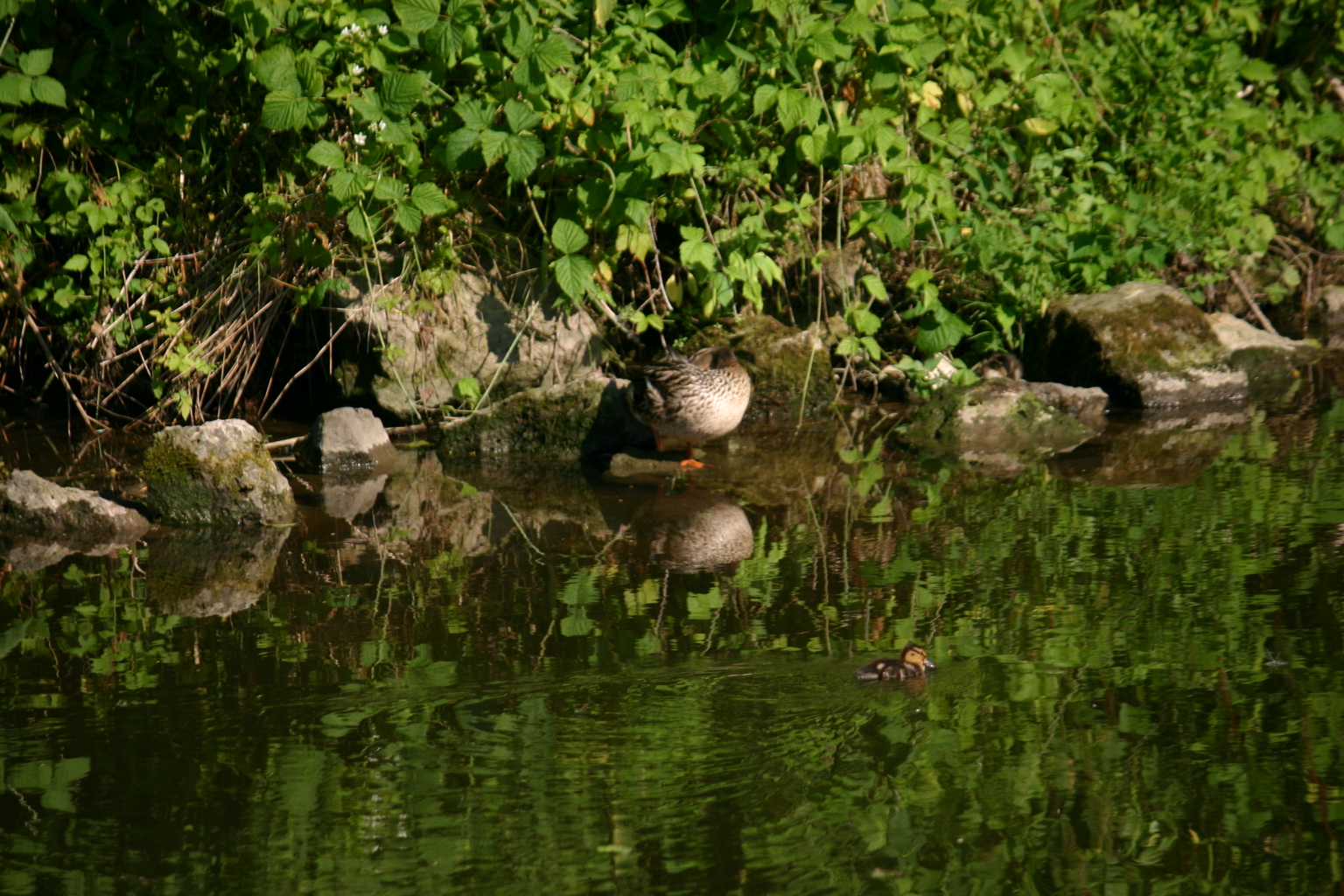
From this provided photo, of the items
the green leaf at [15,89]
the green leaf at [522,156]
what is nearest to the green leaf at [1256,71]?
the green leaf at [522,156]

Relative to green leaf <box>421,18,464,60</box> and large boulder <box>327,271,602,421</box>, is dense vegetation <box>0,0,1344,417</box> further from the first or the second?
large boulder <box>327,271,602,421</box>

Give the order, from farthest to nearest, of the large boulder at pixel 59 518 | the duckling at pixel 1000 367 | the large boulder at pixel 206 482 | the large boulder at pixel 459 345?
1. the duckling at pixel 1000 367
2. the large boulder at pixel 459 345
3. the large boulder at pixel 206 482
4. the large boulder at pixel 59 518

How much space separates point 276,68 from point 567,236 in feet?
5.33

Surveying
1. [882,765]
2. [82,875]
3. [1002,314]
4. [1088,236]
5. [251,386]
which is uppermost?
[1088,236]

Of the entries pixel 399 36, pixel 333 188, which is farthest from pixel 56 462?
pixel 399 36

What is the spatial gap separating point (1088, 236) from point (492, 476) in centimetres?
450

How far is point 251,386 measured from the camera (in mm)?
8320

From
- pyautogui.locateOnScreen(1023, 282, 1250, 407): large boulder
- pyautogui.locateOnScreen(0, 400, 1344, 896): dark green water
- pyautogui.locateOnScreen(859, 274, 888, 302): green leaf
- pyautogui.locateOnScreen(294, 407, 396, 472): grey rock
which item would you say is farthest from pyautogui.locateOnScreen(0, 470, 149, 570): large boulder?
pyautogui.locateOnScreen(1023, 282, 1250, 407): large boulder

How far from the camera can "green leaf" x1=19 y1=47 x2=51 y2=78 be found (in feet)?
22.2

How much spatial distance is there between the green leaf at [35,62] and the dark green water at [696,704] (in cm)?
290

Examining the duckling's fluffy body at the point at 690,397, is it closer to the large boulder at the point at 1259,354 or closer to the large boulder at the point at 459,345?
the large boulder at the point at 459,345

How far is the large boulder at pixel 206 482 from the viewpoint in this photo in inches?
228

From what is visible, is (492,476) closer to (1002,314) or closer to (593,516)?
(593,516)

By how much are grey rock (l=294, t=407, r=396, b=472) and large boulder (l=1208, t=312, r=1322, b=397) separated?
5392 millimetres
